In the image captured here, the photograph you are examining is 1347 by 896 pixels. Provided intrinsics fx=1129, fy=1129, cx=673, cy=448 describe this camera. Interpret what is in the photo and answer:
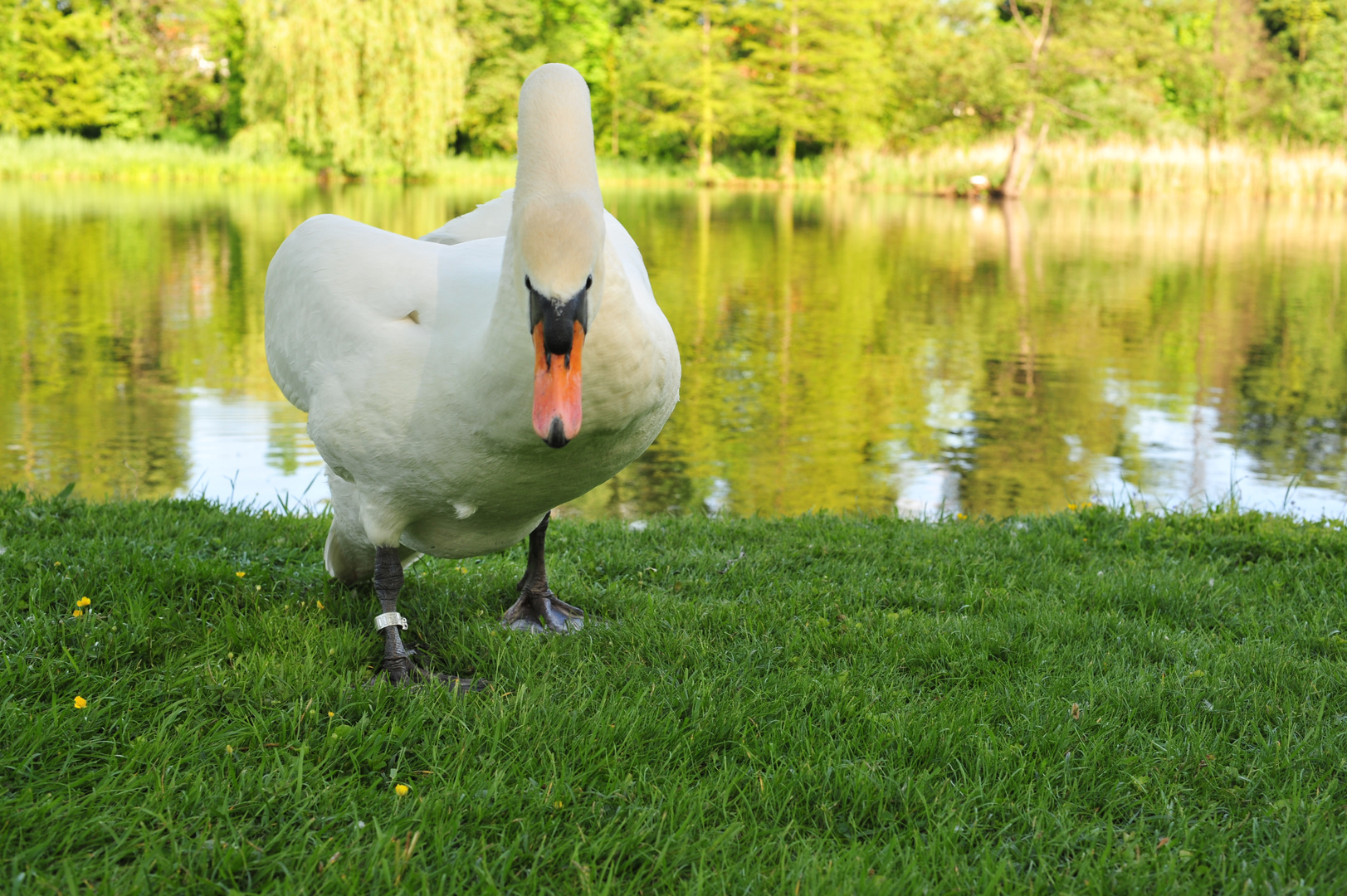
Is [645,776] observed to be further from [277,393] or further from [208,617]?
[277,393]

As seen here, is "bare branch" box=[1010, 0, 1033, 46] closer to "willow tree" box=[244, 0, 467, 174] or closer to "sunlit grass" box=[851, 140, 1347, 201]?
"sunlit grass" box=[851, 140, 1347, 201]

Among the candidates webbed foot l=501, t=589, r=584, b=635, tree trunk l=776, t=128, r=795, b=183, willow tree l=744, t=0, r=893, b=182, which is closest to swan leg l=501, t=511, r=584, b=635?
webbed foot l=501, t=589, r=584, b=635

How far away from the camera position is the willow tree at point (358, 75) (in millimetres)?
34031

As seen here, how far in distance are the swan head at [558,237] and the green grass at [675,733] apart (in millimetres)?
915

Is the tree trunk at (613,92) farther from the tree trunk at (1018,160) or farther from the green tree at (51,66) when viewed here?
the green tree at (51,66)

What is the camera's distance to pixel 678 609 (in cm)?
396

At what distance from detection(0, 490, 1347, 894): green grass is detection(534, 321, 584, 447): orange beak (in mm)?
858

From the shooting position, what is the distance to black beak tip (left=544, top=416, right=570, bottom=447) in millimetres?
2477

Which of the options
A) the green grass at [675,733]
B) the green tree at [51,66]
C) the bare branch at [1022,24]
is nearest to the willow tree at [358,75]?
the green tree at [51,66]

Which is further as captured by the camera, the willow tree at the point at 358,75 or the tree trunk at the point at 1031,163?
the tree trunk at the point at 1031,163

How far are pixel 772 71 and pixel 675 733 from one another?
5206cm

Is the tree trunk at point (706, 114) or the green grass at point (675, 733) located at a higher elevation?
the tree trunk at point (706, 114)

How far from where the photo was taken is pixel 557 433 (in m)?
2.48

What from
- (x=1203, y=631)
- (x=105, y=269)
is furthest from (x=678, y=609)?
(x=105, y=269)
